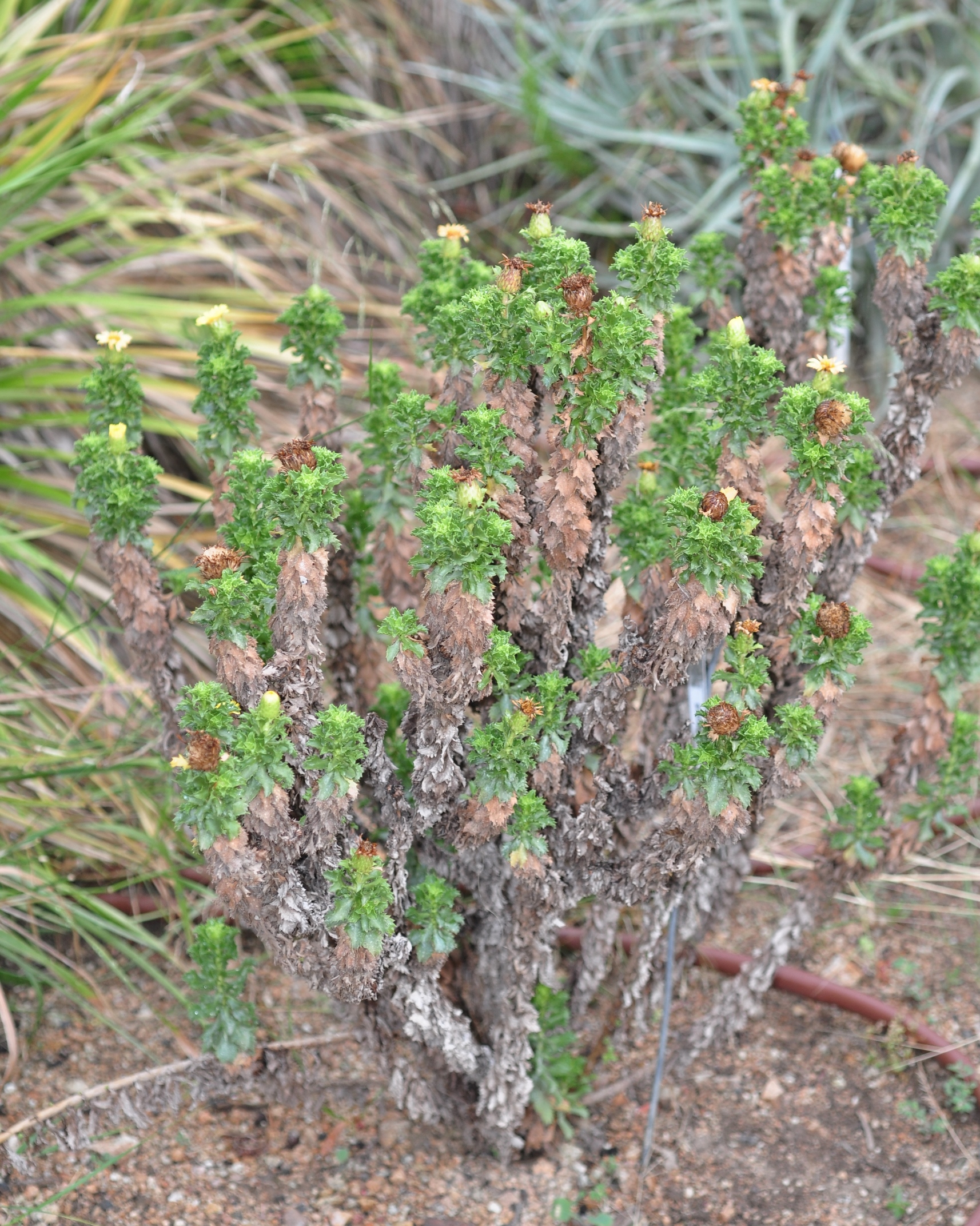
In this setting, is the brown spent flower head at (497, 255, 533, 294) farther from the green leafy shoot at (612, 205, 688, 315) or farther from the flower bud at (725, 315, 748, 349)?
the flower bud at (725, 315, 748, 349)

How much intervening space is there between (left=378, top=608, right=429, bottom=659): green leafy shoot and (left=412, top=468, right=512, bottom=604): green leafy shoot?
0.07 metres

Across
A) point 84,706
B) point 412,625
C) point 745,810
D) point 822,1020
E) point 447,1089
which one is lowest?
point 822,1020

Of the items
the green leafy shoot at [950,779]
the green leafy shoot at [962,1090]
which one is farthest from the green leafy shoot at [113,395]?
the green leafy shoot at [962,1090]

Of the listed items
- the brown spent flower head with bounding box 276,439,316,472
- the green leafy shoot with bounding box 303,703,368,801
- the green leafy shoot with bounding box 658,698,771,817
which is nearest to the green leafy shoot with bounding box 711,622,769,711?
the green leafy shoot with bounding box 658,698,771,817

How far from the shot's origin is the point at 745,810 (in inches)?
66.4

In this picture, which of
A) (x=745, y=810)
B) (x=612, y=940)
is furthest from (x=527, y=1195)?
(x=745, y=810)

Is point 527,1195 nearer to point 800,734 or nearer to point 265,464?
point 800,734

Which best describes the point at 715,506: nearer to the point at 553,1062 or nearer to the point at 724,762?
the point at 724,762

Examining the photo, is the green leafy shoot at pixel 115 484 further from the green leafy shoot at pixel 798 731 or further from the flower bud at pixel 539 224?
A: the green leafy shoot at pixel 798 731

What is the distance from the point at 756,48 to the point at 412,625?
3.65 meters

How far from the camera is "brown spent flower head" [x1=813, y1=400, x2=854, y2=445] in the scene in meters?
1.55

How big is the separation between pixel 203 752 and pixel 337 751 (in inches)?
6.0

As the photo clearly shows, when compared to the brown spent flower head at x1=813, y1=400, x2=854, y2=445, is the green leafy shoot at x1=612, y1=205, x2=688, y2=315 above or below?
above

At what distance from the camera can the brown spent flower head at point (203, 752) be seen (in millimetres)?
1443
